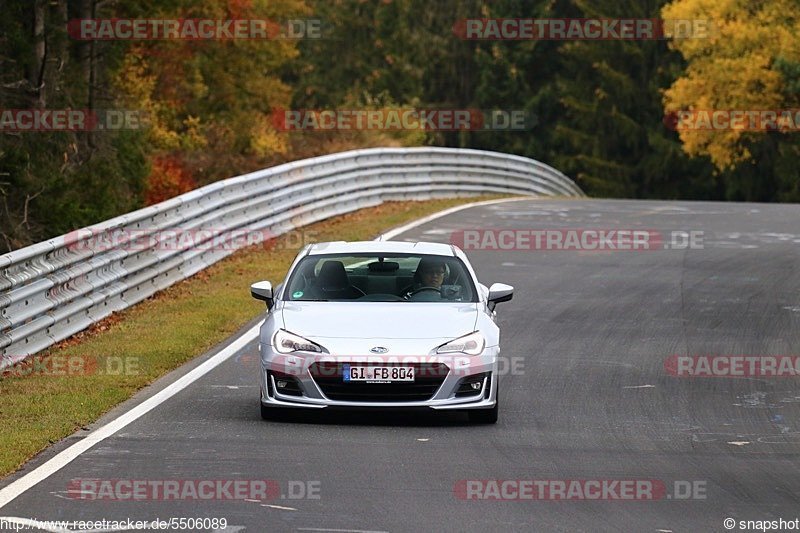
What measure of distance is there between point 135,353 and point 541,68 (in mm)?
70512

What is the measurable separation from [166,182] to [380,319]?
24782 millimetres

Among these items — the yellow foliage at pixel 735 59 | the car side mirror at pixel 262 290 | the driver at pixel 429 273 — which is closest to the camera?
the car side mirror at pixel 262 290

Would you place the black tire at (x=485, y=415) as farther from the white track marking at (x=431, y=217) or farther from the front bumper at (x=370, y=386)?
the white track marking at (x=431, y=217)

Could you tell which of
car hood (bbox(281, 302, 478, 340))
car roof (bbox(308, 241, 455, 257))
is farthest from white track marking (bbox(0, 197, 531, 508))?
car roof (bbox(308, 241, 455, 257))

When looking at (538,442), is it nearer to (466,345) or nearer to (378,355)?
(466,345)

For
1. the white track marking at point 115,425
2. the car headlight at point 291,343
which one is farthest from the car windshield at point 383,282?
the white track marking at point 115,425

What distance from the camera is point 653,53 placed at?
77.6m

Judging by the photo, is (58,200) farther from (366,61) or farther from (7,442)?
(366,61)

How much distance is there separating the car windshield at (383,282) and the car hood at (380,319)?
206 mm

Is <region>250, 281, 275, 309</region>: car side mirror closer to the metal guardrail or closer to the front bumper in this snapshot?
the front bumper

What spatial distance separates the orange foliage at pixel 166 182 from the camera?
115ft

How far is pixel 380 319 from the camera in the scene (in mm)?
11625

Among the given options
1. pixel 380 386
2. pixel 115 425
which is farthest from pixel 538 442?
pixel 115 425

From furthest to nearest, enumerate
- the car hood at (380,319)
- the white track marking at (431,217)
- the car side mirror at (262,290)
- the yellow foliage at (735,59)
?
the yellow foliage at (735,59) → the white track marking at (431,217) → the car side mirror at (262,290) → the car hood at (380,319)
